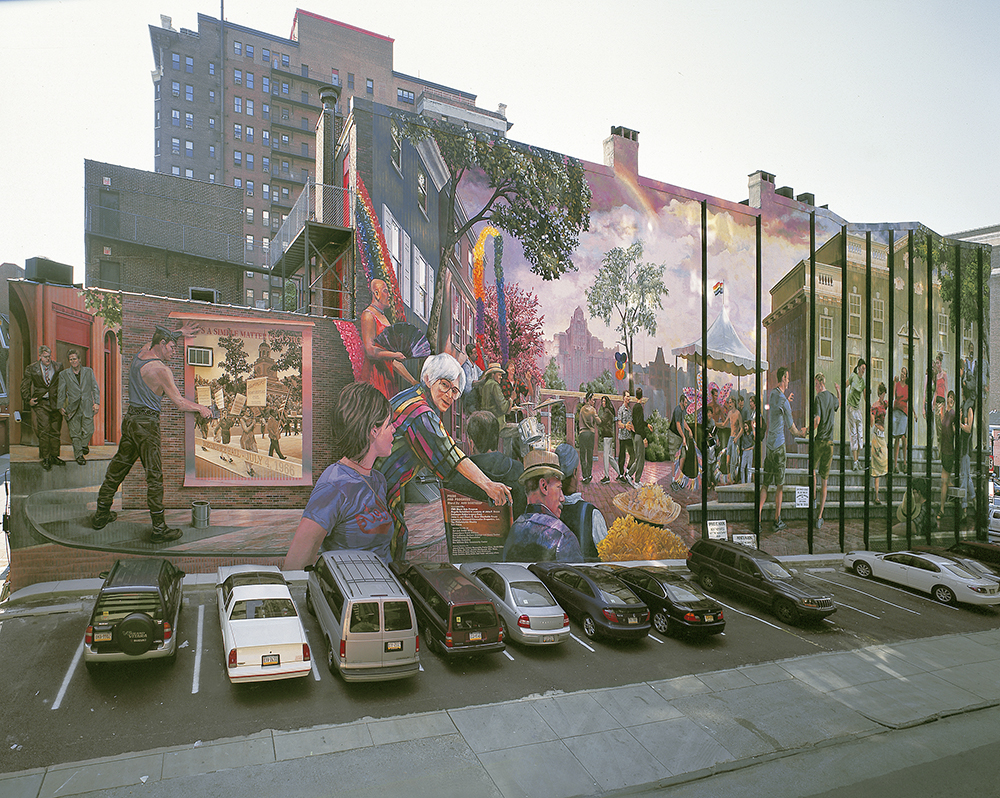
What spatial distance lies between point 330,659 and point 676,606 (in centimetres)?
786

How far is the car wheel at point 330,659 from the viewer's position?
11.2 m

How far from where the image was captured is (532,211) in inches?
834

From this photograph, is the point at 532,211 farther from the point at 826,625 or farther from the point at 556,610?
the point at 826,625

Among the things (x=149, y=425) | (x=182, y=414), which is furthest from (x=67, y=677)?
(x=182, y=414)

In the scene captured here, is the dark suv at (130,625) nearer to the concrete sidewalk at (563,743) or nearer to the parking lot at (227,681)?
the parking lot at (227,681)

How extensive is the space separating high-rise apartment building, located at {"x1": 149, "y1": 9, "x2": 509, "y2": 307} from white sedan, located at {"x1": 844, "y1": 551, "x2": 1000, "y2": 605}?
51015 mm

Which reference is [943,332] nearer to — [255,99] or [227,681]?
[227,681]

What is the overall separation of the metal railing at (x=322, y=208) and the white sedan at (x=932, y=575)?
20.8 m

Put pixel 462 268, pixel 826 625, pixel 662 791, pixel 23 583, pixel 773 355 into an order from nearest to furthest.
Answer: pixel 662 791 → pixel 23 583 → pixel 826 625 → pixel 462 268 → pixel 773 355

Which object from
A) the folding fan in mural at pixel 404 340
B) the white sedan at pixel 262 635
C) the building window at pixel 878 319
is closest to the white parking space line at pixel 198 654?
the white sedan at pixel 262 635

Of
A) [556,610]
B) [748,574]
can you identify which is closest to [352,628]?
[556,610]

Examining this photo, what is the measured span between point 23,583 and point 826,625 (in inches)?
799

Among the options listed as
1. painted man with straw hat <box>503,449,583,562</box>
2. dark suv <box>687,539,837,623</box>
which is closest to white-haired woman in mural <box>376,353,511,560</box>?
painted man with straw hat <box>503,449,583,562</box>

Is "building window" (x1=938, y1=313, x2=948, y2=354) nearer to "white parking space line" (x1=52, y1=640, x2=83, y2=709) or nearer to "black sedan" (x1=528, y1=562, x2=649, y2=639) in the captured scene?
"black sedan" (x1=528, y1=562, x2=649, y2=639)
